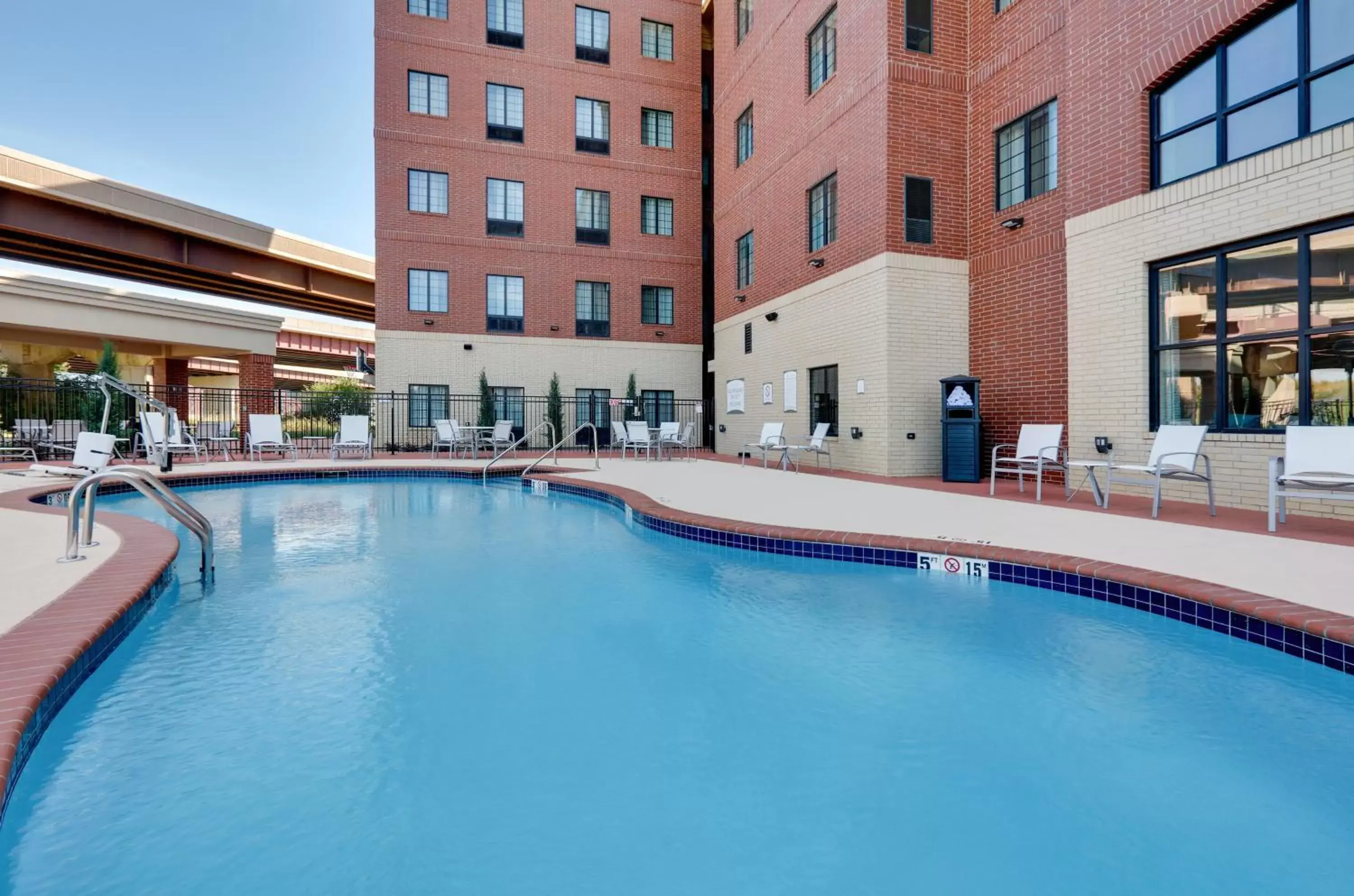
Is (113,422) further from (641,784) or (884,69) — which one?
(641,784)

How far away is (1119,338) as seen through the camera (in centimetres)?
788

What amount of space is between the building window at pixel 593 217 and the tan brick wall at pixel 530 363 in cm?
282

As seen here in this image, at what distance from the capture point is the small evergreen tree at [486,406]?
59.1ft

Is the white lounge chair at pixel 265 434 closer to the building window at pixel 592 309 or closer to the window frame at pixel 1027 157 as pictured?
the building window at pixel 592 309

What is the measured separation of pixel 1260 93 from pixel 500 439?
1334cm

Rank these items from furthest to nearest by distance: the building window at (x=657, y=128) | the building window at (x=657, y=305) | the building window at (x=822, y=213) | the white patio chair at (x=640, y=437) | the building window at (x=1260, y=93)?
the building window at (x=657, y=305) → the building window at (x=657, y=128) → the white patio chair at (x=640, y=437) → the building window at (x=822, y=213) → the building window at (x=1260, y=93)

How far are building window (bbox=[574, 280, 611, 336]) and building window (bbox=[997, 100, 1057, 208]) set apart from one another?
38.4 ft

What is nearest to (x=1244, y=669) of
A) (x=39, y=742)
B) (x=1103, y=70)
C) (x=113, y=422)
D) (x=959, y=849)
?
(x=959, y=849)

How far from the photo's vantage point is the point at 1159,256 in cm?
745

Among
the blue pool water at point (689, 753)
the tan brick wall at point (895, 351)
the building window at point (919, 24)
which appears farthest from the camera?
the building window at point (919, 24)

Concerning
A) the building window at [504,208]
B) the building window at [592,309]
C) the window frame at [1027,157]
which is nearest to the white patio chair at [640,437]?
the building window at [592,309]

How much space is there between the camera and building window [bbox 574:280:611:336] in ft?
64.8

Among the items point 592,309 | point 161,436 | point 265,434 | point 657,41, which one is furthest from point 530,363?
point 657,41

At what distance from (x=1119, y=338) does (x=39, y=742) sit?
9137mm
